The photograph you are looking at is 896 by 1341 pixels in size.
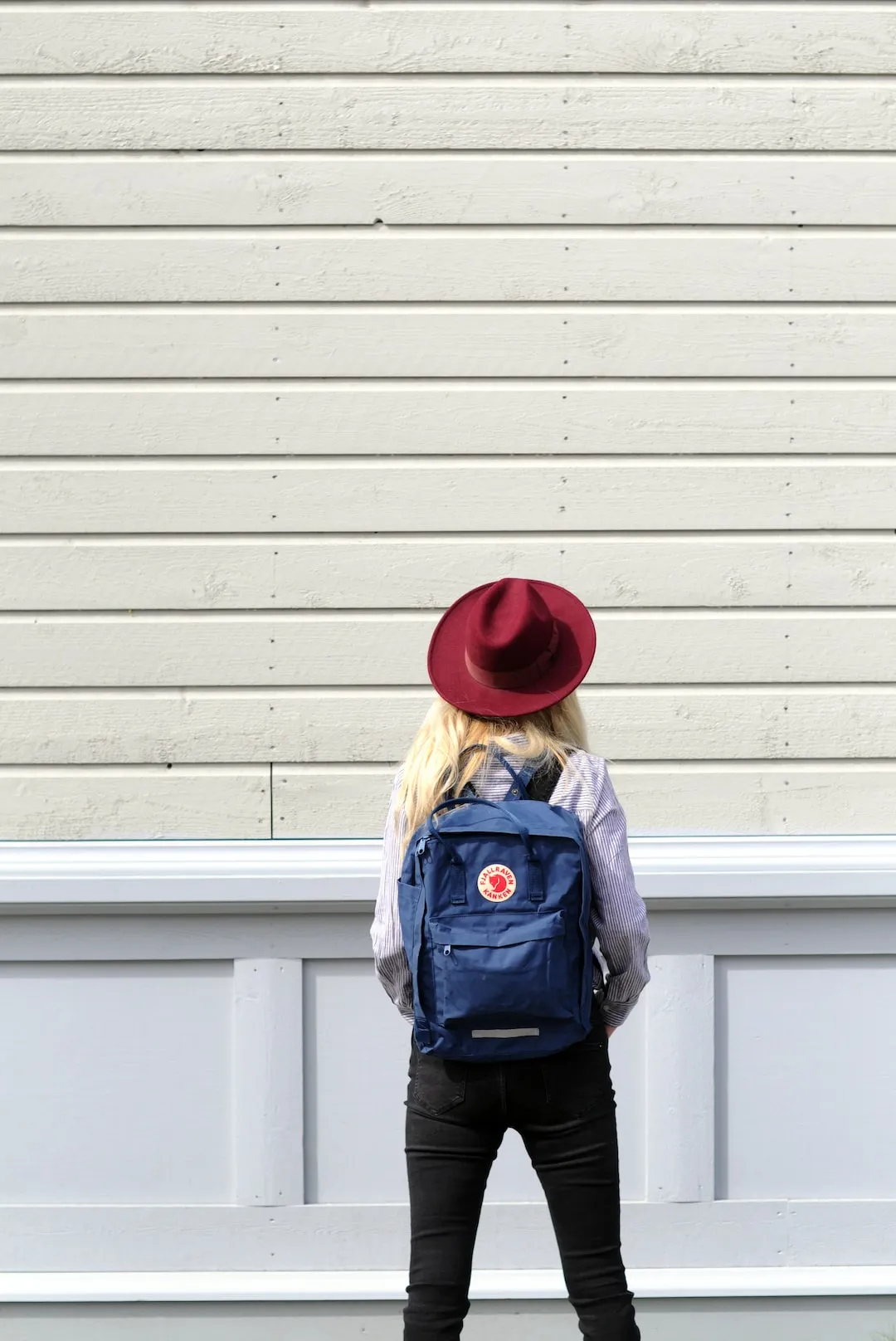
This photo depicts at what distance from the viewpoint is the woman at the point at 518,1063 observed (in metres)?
2.11

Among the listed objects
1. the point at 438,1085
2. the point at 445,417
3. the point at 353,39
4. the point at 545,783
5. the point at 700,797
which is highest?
the point at 353,39

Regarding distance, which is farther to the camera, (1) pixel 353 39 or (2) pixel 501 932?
(1) pixel 353 39

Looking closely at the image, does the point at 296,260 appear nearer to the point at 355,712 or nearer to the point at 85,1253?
the point at 355,712

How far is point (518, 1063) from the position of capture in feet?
6.82

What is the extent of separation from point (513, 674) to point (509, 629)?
80mm

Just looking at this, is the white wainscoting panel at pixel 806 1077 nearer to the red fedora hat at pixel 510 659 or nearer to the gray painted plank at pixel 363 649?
the gray painted plank at pixel 363 649

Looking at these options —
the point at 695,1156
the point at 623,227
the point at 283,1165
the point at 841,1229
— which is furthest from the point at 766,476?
the point at 283,1165

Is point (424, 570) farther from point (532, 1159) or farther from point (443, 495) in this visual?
point (532, 1159)

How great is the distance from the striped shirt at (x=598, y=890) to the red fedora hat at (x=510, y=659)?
0.38ft

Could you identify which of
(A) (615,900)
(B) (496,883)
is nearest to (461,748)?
(B) (496,883)

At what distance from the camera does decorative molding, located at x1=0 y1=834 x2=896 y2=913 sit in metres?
3.11

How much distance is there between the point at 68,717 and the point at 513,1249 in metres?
1.82

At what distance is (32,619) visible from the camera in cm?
322

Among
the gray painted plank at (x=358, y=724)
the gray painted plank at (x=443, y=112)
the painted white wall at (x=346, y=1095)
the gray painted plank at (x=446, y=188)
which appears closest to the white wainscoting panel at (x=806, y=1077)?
the painted white wall at (x=346, y=1095)
